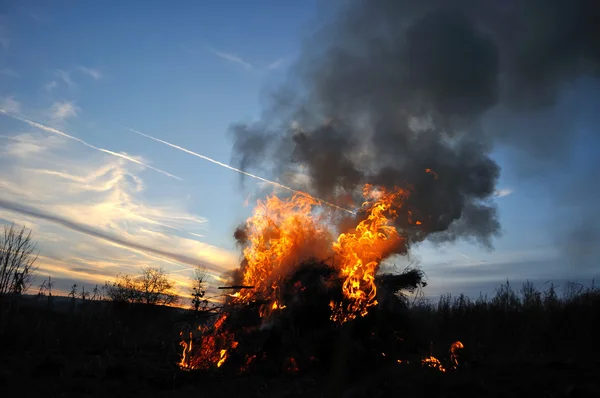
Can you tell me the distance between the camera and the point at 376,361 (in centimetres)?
1155

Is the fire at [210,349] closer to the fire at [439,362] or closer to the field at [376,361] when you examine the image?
the field at [376,361]

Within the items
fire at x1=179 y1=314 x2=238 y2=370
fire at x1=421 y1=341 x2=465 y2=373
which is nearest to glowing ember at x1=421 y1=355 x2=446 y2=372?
fire at x1=421 y1=341 x2=465 y2=373

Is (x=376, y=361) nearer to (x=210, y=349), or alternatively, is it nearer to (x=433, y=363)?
(x=433, y=363)

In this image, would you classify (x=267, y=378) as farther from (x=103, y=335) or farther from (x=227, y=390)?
(x=103, y=335)

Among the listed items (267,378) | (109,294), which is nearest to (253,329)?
(267,378)

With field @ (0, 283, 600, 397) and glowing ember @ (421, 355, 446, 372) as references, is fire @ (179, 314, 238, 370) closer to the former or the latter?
field @ (0, 283, 600, 397)

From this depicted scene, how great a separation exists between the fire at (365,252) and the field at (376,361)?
1.33m

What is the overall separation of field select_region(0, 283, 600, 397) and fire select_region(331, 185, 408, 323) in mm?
1326

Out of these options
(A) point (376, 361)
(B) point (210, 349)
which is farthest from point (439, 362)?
(B) point (210, 349)

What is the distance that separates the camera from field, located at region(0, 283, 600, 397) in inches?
323

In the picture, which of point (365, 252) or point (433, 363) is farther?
point (365, 252)

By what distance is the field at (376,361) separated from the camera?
26.9 feet

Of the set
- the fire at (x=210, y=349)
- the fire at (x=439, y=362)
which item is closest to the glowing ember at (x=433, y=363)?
the fire at (x=439, y=362)

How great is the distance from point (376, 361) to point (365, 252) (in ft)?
11.4
